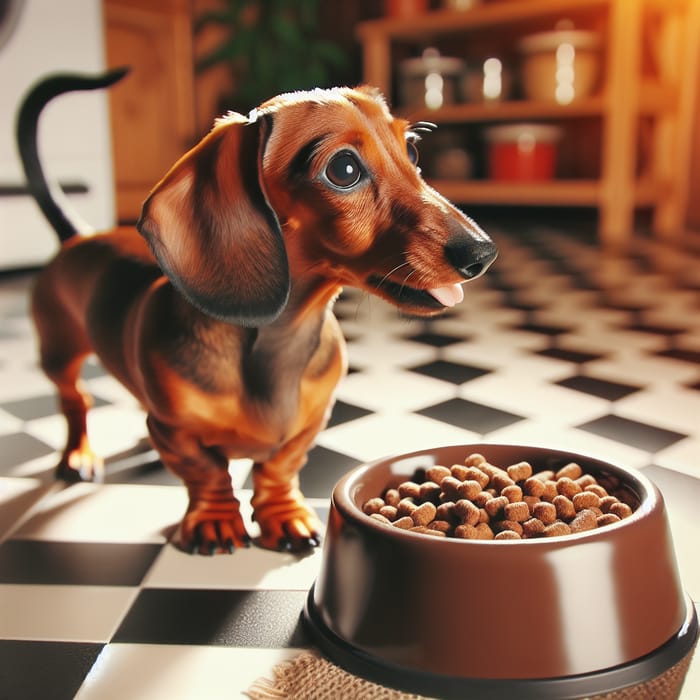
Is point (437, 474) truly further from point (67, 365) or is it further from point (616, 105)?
point (616, 105)

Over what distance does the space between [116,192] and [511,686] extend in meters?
4.14

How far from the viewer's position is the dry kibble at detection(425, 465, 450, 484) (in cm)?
83

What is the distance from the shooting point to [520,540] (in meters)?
0.63

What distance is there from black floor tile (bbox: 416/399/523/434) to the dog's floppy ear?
0.73 metres

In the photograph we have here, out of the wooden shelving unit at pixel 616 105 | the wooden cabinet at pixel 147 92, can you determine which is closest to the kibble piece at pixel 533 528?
the wooden shelving unit at pixel 616 105

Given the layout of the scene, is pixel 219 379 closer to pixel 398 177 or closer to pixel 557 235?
pixel 398 177

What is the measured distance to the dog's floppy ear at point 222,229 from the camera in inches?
30.1

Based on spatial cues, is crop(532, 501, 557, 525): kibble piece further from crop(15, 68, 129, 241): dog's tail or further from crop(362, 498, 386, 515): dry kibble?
crop(15, 68, 129, 241): dog's tail

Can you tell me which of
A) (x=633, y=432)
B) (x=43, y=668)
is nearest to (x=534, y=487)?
(x=43, y=668)

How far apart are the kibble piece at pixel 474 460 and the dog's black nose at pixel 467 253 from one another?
0.70ft

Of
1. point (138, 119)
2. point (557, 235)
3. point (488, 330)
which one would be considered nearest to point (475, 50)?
point (557, 235)

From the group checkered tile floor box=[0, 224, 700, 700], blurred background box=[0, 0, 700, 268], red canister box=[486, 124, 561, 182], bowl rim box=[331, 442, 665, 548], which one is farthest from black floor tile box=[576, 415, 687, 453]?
red canister box=[486, 124, 561, 182]

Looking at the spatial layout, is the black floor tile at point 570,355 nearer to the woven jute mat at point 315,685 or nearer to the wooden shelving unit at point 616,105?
the woven jute mat at point 315,685

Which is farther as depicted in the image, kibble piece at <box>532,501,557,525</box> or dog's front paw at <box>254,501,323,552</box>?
dog's front paw at <box>254,501,323,552</box>
